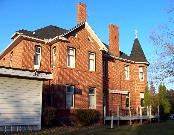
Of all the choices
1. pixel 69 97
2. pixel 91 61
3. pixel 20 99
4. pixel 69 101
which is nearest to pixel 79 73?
pixel 91 61

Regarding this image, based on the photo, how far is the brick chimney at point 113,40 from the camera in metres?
37.4

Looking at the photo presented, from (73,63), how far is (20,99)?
7.90 meters

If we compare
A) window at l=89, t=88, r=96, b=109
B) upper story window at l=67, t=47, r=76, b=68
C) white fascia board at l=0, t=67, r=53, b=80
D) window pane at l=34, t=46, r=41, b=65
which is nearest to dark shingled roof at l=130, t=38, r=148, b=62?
window at l=89, t=88, r=96, b=109

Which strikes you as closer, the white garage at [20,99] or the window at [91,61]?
the white garage at [20,99]

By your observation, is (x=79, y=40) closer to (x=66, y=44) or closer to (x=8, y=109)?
(x=66, y=44)

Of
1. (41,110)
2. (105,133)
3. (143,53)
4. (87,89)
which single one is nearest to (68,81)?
(87,89)

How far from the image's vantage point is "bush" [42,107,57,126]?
1010 inches

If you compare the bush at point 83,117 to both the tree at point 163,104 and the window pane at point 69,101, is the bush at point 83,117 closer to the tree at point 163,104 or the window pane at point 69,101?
the window pane at point 69,101

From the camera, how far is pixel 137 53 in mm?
40469

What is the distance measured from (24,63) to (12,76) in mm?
6103

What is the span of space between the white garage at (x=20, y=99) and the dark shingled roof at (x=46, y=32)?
22.2 ft

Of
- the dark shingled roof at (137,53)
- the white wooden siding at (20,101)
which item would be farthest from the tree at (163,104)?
the white wooden siding at (20,101)

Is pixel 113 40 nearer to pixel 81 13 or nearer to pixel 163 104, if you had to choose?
pixel 81 13

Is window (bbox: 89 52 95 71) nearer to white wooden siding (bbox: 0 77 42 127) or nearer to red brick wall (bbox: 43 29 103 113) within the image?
red brick wall (bbox: 43 29 103 113)
